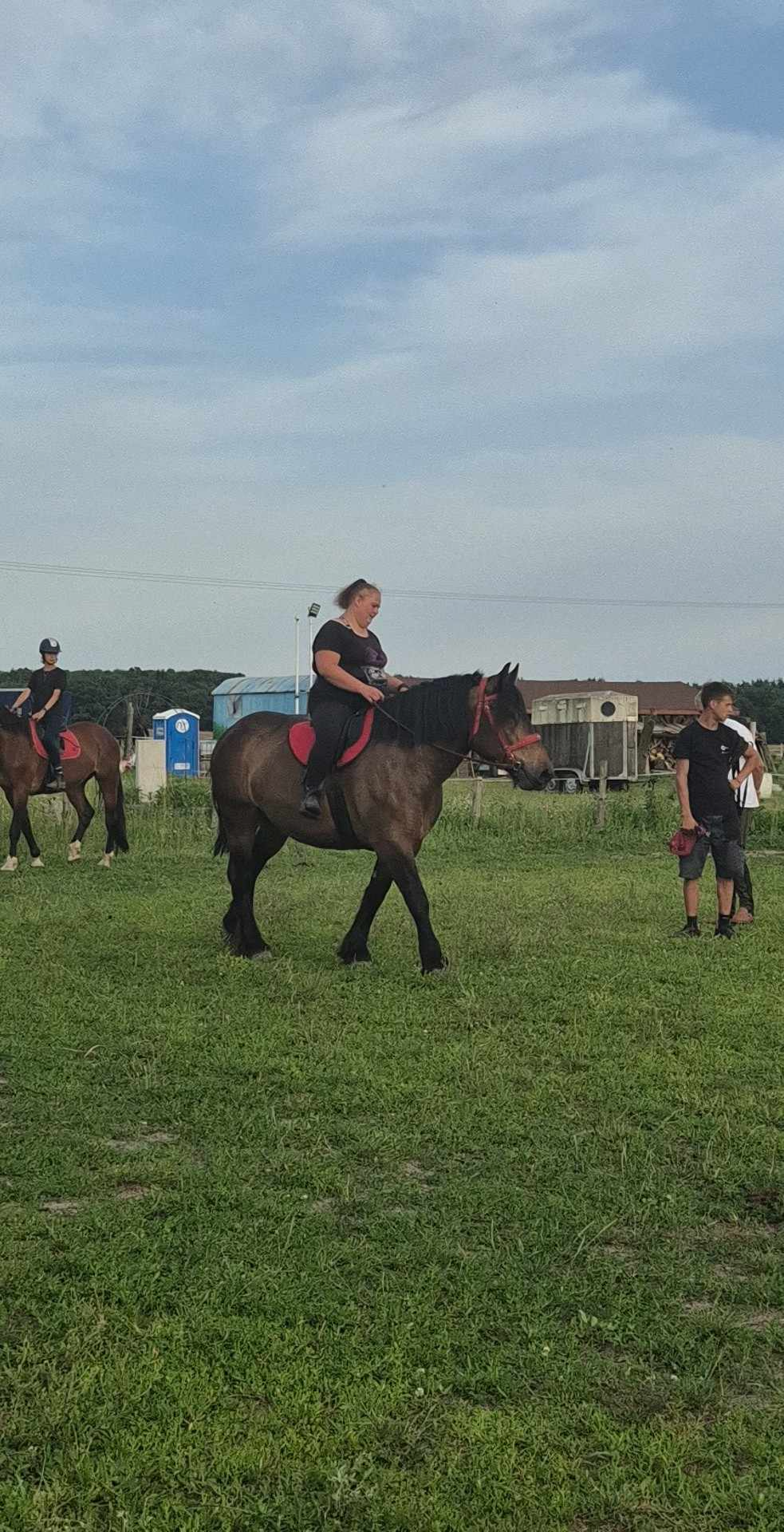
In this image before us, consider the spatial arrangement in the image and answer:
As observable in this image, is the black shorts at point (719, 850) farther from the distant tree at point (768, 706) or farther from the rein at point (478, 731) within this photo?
the distant tree at point (768, 706)

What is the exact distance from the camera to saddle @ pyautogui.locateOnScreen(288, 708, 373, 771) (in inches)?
360

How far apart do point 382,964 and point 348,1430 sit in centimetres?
626

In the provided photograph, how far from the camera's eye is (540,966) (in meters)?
9.13

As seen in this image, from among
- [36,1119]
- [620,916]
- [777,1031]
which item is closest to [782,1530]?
[36,1119]

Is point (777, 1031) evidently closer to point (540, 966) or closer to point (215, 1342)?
point (540, 966)

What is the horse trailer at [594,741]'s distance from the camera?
39.5 m

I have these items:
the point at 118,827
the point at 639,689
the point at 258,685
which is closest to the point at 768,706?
the point at 639,689

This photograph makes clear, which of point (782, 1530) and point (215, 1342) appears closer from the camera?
point (782, 1530)

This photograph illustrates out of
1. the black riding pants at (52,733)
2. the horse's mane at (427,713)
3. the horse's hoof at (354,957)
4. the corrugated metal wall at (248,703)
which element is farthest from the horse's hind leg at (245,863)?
the corrugated metal wall at (248,703)

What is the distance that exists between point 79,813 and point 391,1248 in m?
13.3

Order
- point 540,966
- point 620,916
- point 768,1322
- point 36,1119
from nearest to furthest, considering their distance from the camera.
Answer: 1. point 768,1322
2. point 36,1119
3. point 540,966
4. point 620,916

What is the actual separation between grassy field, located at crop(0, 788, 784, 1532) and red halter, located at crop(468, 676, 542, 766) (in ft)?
4.93

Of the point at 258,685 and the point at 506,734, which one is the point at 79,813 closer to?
the point at 506,734

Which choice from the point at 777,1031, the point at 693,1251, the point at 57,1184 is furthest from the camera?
the point at 777,1031
